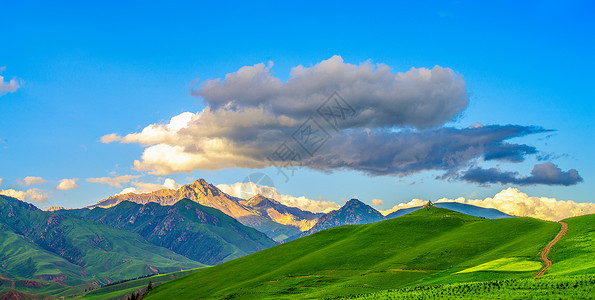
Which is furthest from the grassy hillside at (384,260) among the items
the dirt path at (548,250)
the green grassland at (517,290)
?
the green grassland at (517,290)

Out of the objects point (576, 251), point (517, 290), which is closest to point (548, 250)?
point (576, 251)

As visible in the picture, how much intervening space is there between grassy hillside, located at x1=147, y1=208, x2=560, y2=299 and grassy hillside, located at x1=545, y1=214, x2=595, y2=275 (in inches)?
163

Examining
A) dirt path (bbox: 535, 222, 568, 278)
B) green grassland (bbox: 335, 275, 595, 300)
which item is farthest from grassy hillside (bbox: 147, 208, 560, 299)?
green grassland (bbox: 335, 275, 595, 300)

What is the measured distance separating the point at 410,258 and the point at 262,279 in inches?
1764

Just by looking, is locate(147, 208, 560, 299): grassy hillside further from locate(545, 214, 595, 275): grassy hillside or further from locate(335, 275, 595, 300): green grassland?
locate(335, 275, 595, 300): green grassland

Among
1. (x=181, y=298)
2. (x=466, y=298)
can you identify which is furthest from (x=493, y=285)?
(x=181, y=298)

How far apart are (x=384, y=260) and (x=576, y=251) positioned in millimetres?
50878

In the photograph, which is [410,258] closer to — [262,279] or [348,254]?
[348,254]

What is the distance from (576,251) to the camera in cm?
8781

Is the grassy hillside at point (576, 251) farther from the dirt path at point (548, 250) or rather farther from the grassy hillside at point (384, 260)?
the grassy hillside at point (384, 260)

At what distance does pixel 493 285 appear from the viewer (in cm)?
6222

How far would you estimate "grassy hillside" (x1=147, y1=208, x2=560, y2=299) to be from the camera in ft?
305

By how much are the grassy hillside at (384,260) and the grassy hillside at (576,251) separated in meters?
4.15

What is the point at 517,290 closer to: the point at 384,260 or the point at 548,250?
the point at 548,250
